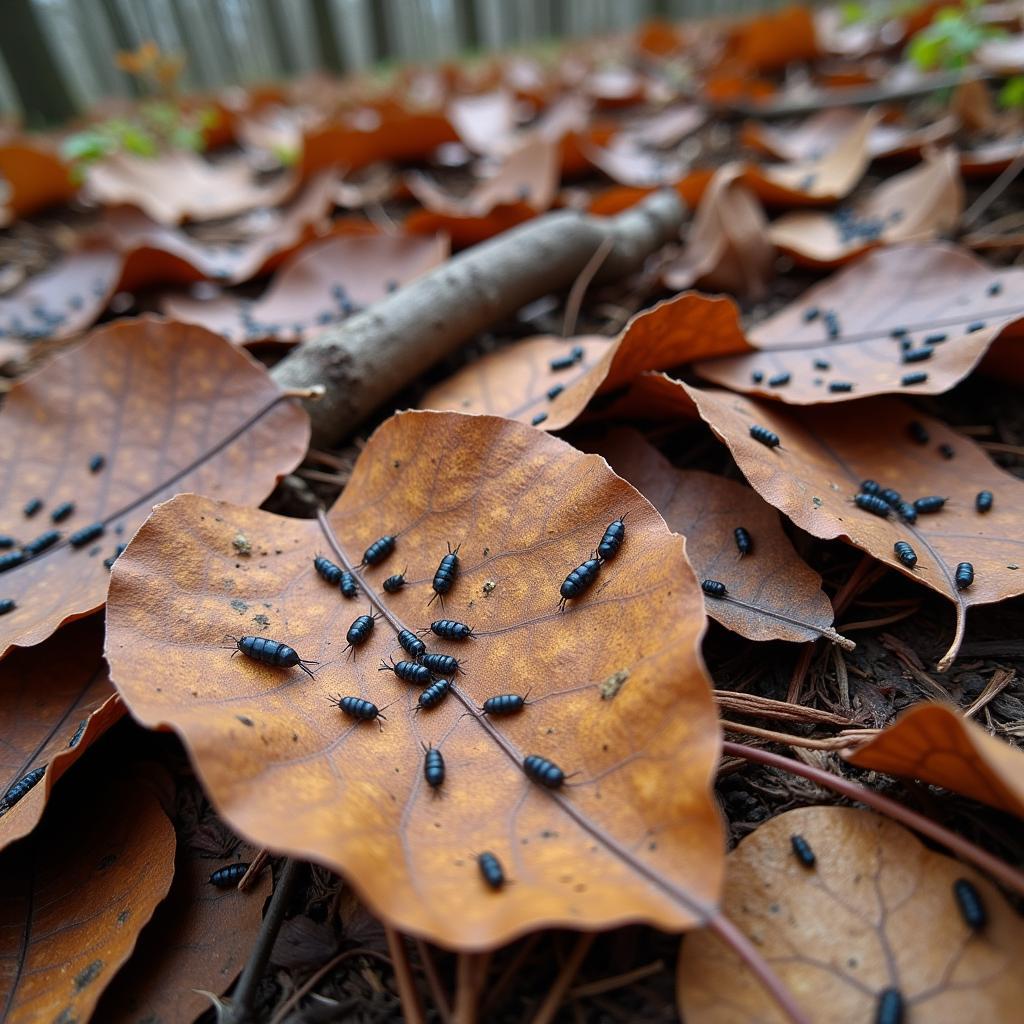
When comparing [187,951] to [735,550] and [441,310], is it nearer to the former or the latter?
[735,550]

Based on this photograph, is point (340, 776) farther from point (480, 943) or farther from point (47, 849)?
point (47, 849)

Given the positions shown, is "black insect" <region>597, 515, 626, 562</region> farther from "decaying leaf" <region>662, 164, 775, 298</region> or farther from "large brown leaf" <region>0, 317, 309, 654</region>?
"decaying leaf" <region>662, 164, 775, 298</region>

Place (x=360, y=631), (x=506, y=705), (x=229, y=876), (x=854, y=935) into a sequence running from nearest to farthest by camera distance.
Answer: (x=854, y=935) → (x=506, y=705) → (x=229, y=876) → (x=360, y=631)

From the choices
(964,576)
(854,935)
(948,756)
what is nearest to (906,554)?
(964,576)

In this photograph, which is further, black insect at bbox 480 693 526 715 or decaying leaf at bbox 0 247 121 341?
decaying leaf at bbox 0 247 121 341

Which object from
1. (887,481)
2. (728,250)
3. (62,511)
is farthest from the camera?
(728,250)

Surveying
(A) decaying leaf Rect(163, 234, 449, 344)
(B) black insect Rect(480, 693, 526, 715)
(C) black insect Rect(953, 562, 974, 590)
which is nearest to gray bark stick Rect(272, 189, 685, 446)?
(A) decaying leaf Rect(163, 234, 449, 344)
